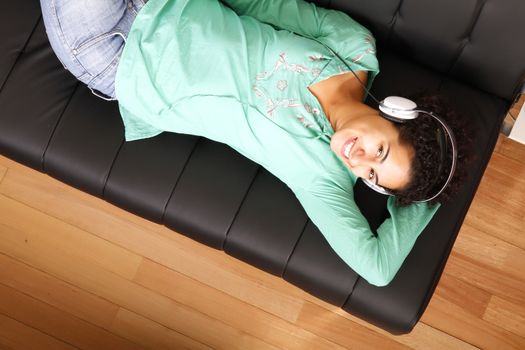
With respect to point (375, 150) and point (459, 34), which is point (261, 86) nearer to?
point (375, 150)

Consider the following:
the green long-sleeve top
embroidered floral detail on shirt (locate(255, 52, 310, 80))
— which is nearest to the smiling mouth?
the green long-sleeve top

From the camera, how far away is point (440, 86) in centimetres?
142

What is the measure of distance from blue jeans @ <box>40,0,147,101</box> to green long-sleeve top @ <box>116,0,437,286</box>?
6 cm

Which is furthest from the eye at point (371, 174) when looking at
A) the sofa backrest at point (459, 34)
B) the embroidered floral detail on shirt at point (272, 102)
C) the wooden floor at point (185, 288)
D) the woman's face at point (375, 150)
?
the wooden floor at point (185, 288)

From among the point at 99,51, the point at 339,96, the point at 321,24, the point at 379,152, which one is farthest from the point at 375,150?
the point at 99,51

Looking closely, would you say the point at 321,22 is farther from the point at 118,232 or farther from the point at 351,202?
the point at 118,232

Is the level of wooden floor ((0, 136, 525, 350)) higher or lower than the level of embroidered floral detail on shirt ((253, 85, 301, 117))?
lower

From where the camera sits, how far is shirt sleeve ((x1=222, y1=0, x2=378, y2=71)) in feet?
4.19

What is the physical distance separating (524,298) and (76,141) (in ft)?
5.32

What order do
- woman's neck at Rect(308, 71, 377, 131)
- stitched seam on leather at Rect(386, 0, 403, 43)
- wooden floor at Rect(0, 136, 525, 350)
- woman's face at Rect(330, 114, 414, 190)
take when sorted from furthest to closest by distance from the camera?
wooden floor at Rect(0, 136, 525, 350) → stitched seam on leather at Rect(386, 0, 403, 43) → woman's neck at Rect(308, 71, 377, 131) → woman's face at Rect(330, 114, 414, 190)

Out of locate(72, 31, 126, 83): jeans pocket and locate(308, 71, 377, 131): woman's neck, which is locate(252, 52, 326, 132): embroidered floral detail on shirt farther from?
locate(72, 31, 126, 83): jeans pocket

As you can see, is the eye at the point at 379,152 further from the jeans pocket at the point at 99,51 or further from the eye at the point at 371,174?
the jeans pocket at the point at 99,51

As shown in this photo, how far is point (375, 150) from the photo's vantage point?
3.67 feet

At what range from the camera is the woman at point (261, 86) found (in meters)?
1.24
